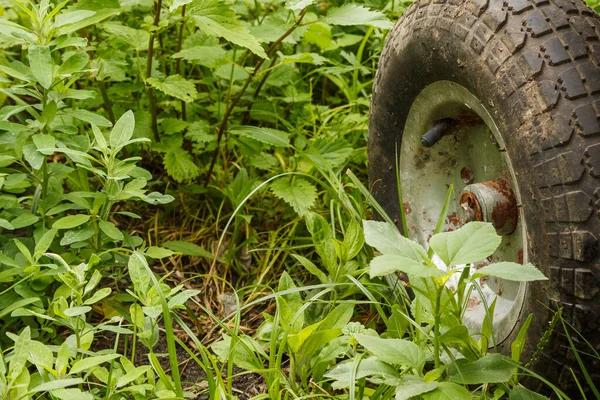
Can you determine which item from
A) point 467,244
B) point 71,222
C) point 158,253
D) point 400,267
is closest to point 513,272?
point 467,244

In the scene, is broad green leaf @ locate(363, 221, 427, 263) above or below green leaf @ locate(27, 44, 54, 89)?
above

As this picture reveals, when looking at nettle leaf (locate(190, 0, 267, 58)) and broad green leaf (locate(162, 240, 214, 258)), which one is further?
broad green leaf (locate(162, 240, 214, 258))

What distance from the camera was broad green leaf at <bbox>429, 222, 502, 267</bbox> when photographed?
140 cm

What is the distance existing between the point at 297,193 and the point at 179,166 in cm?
41

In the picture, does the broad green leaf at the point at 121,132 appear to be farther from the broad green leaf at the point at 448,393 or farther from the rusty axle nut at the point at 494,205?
the broad green leaf at the point at 448,393

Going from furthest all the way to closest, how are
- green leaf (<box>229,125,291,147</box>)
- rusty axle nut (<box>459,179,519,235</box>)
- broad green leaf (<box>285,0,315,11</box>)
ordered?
green leaf (<box>229,125,291,147</box>)
broad green leaf (<box>285,0,315,11</box>)
rusty axle nut (<box>459,179,519,235</box>)

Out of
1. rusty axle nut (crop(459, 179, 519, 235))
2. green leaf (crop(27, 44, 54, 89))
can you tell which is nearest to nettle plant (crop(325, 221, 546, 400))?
rusty axle nut (crop(459, 179, 519, 235))

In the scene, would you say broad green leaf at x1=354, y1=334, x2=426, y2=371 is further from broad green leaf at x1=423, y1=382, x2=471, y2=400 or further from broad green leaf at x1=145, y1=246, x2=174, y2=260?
broad green leaf at x1=145, y1=246, x2=174, y2=260

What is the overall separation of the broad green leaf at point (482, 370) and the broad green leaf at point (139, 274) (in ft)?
2.29

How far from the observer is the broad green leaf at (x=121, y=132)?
1963mm

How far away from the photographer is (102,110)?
2.91 meters

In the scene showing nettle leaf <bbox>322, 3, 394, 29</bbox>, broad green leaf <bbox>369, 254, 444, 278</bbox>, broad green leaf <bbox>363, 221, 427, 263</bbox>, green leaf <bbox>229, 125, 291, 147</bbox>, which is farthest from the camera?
green leaf <bbox>229, 125, 291, 147</bbox>

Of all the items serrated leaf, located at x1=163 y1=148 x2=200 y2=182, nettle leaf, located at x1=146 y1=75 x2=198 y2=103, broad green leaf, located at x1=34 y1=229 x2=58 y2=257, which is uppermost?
nettle leaf, located at x1=146 y1=75 x2=198 y2=103

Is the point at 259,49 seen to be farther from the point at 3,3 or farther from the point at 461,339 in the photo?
the point at 3,3
